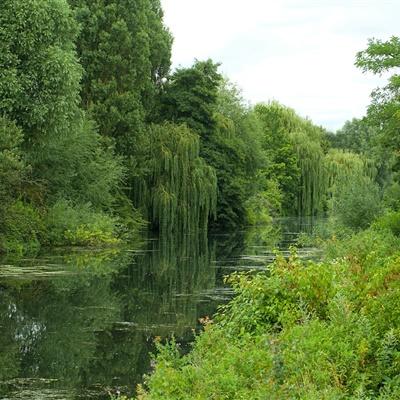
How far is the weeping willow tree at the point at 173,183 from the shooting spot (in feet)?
124

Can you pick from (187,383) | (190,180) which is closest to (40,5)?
(190,180)

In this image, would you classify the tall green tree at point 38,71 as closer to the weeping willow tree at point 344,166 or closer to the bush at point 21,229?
the bush at point 21,229

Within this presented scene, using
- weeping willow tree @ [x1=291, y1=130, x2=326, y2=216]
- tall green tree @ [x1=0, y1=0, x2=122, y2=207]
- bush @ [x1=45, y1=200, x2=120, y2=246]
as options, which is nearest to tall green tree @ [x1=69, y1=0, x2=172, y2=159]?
bush @ [x1=45, y1=200, x2=120, y2=246]

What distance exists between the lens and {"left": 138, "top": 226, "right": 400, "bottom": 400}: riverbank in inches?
232

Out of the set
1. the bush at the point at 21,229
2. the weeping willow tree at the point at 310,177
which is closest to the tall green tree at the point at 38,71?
the bush at the point at 21,229

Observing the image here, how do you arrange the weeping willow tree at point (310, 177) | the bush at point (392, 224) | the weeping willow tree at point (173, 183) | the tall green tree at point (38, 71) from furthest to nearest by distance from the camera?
the weeping willow tree at point (310, 177) → the weeping willow tree at point (173, 183) → the tall green tree at point (38, 71) → the bush at point (392, 224)

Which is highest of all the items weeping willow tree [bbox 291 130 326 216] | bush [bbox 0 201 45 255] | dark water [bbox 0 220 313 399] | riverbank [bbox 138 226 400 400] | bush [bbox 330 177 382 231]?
weeping willow tree [bbox 291 130 326 216]

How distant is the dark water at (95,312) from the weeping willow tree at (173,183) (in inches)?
413

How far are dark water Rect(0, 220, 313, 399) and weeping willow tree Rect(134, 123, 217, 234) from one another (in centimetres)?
1050

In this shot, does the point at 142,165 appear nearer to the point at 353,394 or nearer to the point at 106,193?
the point at 106,193

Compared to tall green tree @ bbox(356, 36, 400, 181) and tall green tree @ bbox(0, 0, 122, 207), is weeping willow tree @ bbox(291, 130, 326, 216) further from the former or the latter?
tall green tree @ bbox(0, 0, 122, 207)

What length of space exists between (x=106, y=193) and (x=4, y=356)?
22846 mm

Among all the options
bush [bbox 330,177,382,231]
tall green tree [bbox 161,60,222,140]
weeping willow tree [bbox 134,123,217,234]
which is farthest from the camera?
tall green tree [bbox 161,60,222,140]

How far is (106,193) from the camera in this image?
108 feet
